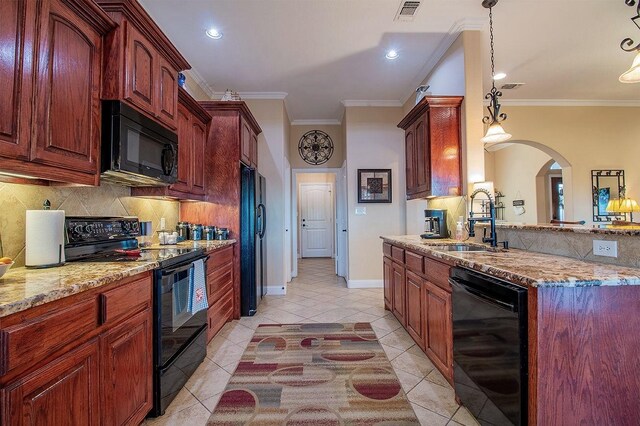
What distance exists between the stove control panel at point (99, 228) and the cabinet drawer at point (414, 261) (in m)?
2.28

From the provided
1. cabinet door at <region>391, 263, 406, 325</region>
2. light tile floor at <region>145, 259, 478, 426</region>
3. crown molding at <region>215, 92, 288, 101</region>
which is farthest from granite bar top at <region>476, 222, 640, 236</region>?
crown molding at <region>215, 92, 288, 101</region>

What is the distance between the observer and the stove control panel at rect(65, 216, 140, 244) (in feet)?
5.58

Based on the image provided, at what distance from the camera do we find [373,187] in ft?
15.7

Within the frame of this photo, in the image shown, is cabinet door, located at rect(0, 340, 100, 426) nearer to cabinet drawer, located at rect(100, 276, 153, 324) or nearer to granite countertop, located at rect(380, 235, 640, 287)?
cabinet drawer, located at rect(100, 276, 153, 324)

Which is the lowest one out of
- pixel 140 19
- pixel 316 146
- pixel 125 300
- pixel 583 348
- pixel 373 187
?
pixel 583 348

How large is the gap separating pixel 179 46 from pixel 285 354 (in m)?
3.43

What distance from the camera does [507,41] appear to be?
10.5 feet

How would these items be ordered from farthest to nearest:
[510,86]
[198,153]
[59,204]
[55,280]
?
[510,86] < [198,153] < [59,204] < [55,280]

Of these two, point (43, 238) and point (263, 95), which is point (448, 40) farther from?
point (43, 238)

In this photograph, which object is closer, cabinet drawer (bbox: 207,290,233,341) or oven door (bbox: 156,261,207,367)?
oven door (bbox: 156,261,207,367)

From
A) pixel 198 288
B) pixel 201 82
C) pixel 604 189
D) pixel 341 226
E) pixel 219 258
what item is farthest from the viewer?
pixel 341 226

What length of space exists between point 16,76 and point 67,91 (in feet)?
0.87

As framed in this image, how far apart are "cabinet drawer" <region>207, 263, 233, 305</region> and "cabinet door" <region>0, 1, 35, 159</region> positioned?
165 cm

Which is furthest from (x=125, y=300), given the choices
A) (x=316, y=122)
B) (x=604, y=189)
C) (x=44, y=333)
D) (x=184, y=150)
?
(x=604, y=189)
